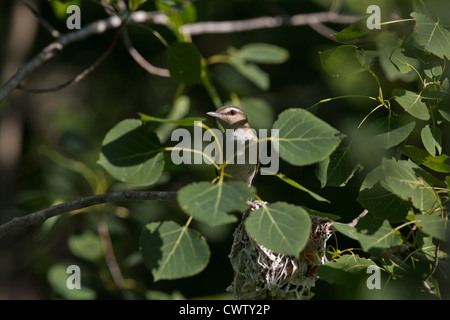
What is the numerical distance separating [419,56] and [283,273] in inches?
56.5

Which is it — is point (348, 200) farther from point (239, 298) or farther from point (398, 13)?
point (239, 298)

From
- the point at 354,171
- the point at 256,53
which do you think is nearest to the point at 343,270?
the point at 354,171

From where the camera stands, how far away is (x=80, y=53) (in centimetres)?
923

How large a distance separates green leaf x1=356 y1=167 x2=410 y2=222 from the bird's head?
2004 millimetres

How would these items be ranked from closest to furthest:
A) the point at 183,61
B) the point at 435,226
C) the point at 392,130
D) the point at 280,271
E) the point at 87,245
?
the point at 435,226 → the point at 392,130 → the point at 280,271 → the point at 183,61 → the point at 87,245

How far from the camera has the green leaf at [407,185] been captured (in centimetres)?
259

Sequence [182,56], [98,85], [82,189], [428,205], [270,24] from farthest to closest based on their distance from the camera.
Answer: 1. [98,85]
2. [82,189]
3. [270,24]
4. [182,56]
5. [428,205]

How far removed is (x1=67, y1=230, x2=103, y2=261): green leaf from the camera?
18.2ft

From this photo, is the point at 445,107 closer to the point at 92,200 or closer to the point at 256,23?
the point at 92,200

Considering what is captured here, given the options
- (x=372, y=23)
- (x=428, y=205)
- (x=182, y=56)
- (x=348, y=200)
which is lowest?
(x=348, y=200)

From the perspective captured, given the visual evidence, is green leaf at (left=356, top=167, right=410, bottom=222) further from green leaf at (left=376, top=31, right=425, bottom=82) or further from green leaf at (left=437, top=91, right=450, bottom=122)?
green leaf at (left=376, top=31, right=425, bottom=82)

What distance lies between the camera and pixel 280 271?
3420 millimetres

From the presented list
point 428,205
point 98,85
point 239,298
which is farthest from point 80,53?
point 428,205

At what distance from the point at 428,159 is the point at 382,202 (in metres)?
0.40
